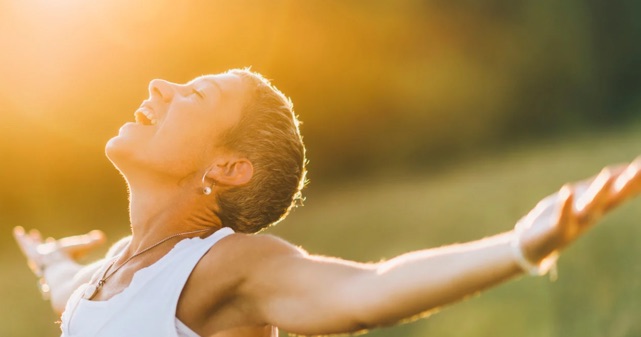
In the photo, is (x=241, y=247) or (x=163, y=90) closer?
(x=241, y=247)

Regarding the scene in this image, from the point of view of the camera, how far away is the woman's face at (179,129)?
1919 millimetres

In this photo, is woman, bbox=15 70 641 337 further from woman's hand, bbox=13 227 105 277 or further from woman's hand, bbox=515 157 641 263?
woman's hand, bbox=13 227 105 277

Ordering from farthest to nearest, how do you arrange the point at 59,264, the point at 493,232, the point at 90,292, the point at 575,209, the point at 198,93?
1. the point at 493,232
2. the point at 59,264
3. the point at 198,93
4. the point at 90,292
5. the point at 575,209

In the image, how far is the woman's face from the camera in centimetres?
192

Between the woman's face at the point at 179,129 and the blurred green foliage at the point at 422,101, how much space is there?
375 cm

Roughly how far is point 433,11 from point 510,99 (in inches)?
31.8

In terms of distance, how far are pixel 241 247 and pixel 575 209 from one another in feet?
2.29

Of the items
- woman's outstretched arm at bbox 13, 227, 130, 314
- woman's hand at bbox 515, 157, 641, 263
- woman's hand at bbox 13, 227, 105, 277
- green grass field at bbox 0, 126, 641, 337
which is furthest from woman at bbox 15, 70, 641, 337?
green grass field at bbox 0, 126, 641, 337

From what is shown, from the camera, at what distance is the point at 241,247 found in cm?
165

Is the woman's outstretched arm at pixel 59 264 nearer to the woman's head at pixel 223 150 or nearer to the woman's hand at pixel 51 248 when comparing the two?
the woman's hand at pixel 51 248

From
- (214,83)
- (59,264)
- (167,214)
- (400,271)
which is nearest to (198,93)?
(214,83)

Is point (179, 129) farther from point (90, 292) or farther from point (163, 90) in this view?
point (90, 292)

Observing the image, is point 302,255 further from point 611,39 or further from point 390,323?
point 611,39

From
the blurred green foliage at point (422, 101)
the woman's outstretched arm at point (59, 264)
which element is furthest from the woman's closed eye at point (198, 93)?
the blurred green foliage at point (422, 101)
